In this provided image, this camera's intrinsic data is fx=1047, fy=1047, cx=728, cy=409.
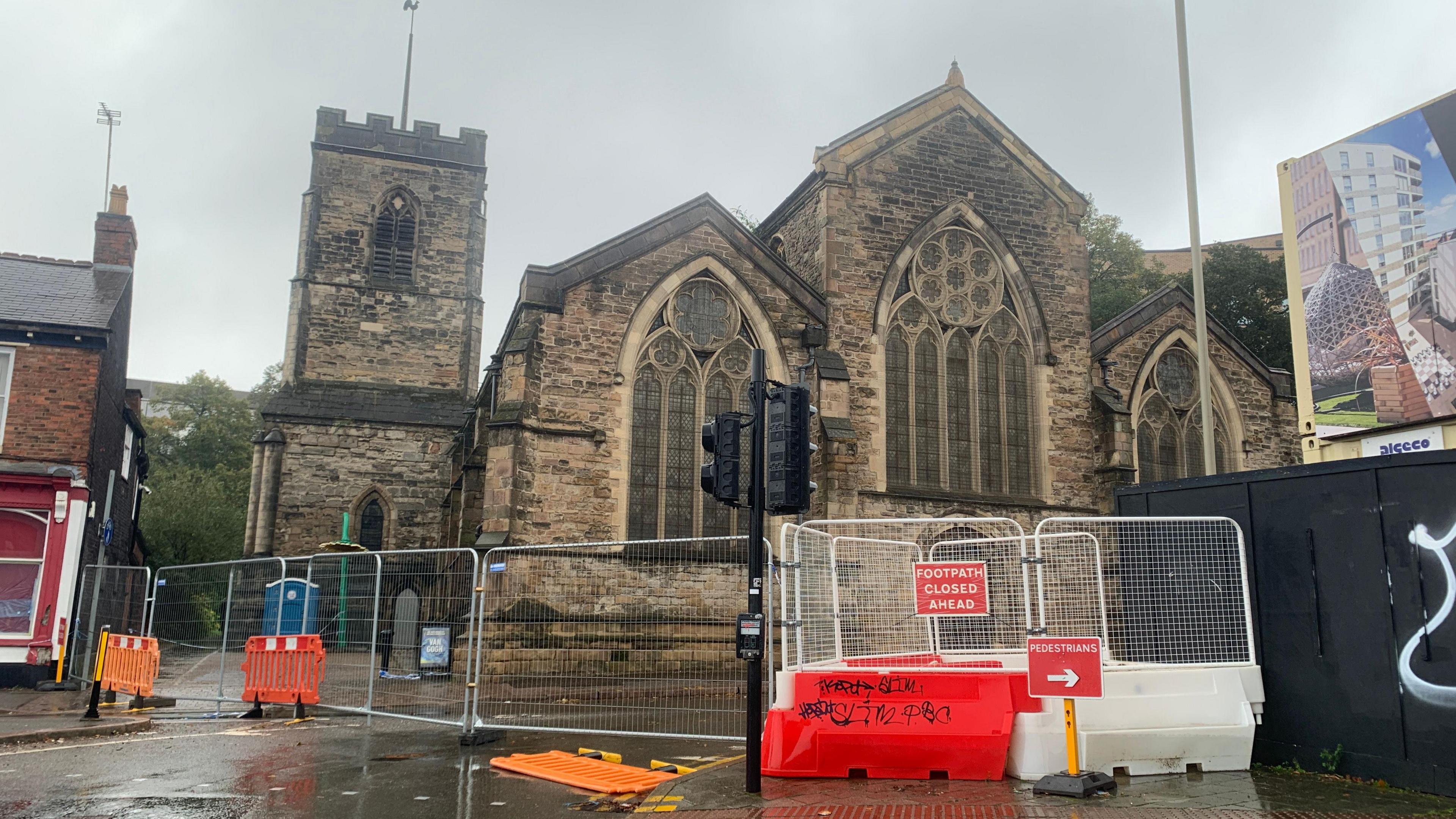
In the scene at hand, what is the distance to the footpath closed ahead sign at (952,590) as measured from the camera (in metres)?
8.41

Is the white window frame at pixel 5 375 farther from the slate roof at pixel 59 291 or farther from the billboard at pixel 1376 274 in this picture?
the billboard at pixel 1376 274

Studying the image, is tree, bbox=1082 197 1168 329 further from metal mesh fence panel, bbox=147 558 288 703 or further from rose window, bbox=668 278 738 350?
metal mesh fence panel, bbox=147 558 288 703

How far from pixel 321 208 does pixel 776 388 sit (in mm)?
28215

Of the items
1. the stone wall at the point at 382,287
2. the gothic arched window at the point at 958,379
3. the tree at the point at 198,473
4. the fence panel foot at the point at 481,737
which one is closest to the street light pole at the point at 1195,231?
the gothic arched window at the point at 958,379

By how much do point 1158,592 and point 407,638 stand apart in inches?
316

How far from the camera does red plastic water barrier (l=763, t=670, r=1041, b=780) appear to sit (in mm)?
7977

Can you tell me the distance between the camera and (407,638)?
11.9m

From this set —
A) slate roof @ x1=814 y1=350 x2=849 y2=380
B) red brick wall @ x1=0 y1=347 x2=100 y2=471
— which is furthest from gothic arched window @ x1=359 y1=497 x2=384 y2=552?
slate roof @ x1=814 y1=350 x2=849 y2=380

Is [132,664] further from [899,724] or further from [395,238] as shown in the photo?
[395,238]

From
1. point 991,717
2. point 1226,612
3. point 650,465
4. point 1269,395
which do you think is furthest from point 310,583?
point 1269,395

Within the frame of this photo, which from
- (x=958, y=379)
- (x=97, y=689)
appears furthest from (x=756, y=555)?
(x=958, y=379)

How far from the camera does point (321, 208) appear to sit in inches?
1281

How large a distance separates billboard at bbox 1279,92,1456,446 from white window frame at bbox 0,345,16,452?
18.9 m

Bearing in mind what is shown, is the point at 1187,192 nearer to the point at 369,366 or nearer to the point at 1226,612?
the point at 1226,612
